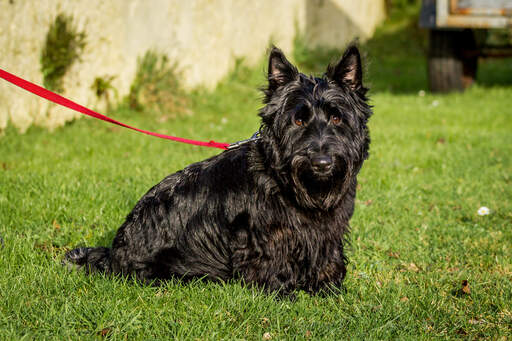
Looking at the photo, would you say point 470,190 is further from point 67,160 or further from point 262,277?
point 67,160

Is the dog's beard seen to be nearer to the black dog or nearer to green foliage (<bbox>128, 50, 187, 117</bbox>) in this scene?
the black dog

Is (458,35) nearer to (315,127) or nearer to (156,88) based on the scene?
(156,88)

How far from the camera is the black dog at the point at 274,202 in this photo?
3.06 meters

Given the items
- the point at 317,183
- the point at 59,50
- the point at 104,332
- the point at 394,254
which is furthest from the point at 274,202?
the point at 59,50

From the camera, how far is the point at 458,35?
34.0ft

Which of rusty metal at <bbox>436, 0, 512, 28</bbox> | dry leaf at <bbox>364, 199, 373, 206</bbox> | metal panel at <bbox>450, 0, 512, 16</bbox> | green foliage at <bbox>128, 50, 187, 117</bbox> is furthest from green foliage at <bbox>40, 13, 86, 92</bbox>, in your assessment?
metal panel at <bbox>450, 0, 512, 16</bbox>

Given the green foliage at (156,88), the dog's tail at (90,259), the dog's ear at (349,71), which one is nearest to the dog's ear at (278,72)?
the dog's ear at (349,71)

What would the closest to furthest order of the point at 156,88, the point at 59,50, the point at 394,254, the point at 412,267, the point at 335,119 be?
the point at 335,119, the point at 412,267, the point at 394,254, the point at 59,50, the point at 156,88

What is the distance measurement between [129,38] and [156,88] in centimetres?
91

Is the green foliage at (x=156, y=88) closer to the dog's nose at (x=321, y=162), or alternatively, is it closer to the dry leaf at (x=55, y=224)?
the dry leaf at (x=55, y=224)

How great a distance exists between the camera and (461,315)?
315cm

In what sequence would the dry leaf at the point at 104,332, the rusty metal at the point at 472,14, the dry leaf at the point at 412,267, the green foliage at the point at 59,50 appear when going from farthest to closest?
the rusty metal at the point at 472,14, the green foliage at the point at 59,50, the dry leaf at the point at 412,267, the dry leaf at the point at 104,332

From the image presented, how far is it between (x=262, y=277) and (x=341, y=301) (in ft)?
1.76

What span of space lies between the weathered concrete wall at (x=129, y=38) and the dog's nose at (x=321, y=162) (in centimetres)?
500
